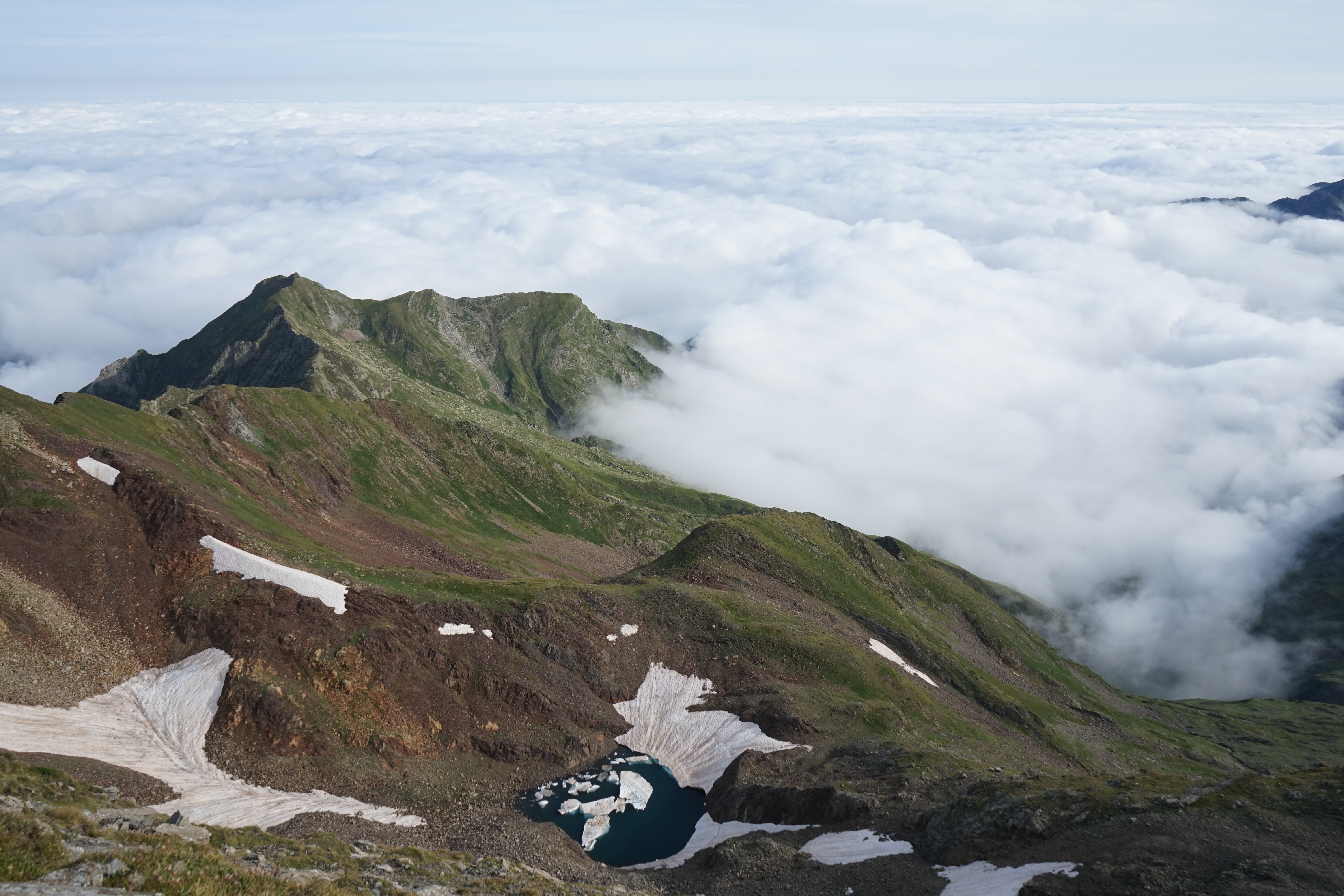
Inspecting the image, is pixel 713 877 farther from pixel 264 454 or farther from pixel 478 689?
pixel 264 454

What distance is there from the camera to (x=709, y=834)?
76.1 m

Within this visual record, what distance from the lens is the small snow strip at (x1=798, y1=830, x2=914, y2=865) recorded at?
204 ft

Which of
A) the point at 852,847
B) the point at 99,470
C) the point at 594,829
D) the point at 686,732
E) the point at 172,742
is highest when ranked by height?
the point at 99,470

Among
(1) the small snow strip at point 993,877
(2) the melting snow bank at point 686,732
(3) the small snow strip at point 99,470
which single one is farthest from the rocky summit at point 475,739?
(2) the melting snow bank at point 686,732

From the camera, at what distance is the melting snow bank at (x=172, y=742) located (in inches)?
2517

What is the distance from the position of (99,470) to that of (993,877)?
4123 inches

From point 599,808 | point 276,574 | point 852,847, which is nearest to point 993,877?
point 852,847

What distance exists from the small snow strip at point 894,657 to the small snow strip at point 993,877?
71.8 m

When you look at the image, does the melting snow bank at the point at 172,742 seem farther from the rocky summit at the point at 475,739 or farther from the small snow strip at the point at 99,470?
the small snow strip at the point at 99,470

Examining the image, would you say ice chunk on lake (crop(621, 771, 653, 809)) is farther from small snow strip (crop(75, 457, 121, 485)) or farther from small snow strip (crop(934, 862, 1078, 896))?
small snow strip (crop(75, 457, 121, 485))

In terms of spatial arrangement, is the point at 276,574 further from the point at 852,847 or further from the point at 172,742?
the point at 852,847

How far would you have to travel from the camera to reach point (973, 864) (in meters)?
57.0

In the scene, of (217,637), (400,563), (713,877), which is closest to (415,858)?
(713,877)

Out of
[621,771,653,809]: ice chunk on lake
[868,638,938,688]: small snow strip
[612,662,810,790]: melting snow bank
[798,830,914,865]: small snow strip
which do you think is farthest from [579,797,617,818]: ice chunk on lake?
[868,638,938,688]: small snow strip
